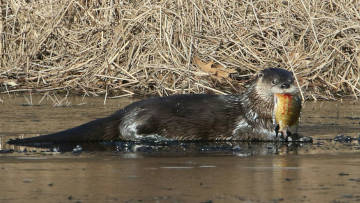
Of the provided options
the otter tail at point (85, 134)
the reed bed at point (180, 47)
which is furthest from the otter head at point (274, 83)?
the reed bed at point (180, 47)

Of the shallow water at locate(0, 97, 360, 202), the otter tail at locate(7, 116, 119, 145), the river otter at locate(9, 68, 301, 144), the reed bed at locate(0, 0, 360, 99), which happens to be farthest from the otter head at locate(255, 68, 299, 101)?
the reed bed at locate(0, 0, 360, 99)

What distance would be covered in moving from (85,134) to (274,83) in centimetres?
124

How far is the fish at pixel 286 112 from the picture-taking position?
4.97 meters

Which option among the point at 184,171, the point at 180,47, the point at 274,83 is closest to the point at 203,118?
the point at 274,83

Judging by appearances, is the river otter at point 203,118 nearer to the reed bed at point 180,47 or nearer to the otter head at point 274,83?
the otter head at point 274,83

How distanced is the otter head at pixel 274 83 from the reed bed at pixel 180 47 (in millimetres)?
2275

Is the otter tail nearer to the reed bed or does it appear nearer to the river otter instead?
the river otter

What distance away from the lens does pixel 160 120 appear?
202 inches

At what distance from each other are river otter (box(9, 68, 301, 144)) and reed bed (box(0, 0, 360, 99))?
2.27 m

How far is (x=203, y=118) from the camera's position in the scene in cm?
515

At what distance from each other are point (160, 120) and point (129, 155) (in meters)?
0.98

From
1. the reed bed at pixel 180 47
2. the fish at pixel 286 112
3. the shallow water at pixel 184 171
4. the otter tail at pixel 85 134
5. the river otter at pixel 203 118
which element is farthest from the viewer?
the reed bed at pixel 180 47

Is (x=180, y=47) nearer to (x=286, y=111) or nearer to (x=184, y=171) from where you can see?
(x=286, y=111)

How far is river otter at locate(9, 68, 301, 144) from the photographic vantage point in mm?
5070
